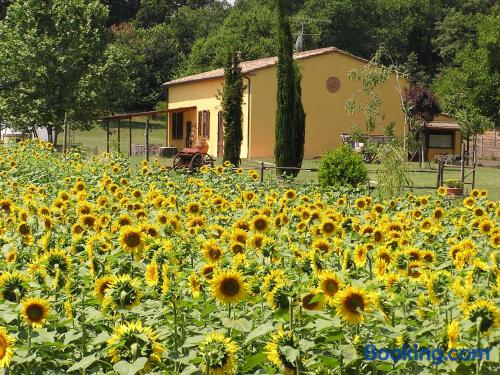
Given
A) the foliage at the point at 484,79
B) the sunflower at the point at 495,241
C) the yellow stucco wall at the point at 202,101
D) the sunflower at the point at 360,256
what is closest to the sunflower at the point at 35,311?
the sunflower at the point at 360,256

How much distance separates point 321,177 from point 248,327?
13.7 metres

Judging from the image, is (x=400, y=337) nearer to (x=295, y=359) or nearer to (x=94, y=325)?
(x=295, y=359)

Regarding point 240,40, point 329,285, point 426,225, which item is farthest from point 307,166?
point 240,40

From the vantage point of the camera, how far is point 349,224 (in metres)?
6.41

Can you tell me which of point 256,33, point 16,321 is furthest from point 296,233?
point 256,33

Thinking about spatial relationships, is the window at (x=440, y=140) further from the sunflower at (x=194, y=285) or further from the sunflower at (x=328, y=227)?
the sunflower at (x=194, y=285)

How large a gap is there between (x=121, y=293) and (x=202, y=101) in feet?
113

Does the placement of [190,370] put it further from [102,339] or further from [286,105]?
[286,105]

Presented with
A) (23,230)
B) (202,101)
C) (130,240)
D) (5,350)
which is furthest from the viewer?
(202,101)

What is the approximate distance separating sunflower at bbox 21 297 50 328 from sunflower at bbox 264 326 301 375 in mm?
904

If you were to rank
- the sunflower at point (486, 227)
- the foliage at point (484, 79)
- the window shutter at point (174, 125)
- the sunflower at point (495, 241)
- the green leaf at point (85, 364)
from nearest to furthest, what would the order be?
the green leaf at point (85, 364), the sunflower at point (495, 241), the sunflower at point (486, 227), the window shutter at point (174, 125), the foliage at point (484, 79)

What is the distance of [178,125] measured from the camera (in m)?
39.4

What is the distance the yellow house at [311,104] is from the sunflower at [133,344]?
29642 millimetres

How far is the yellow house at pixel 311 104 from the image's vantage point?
3269 cm
